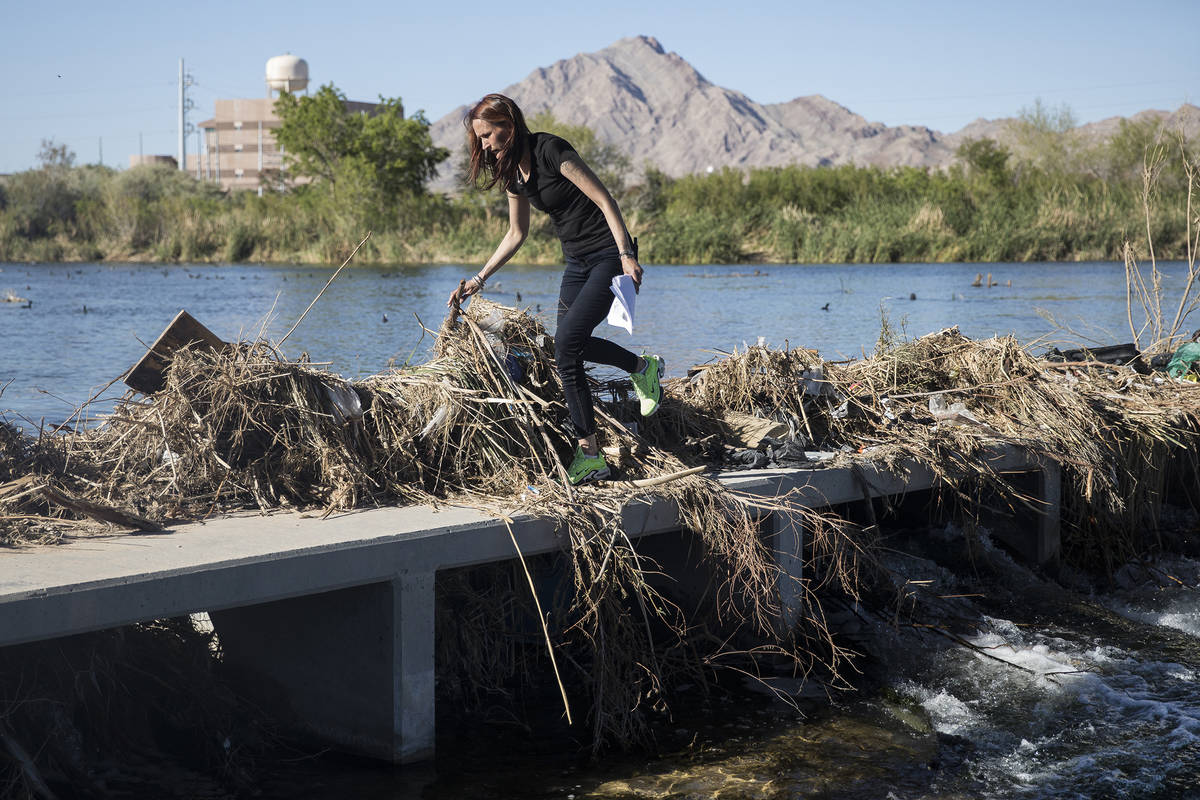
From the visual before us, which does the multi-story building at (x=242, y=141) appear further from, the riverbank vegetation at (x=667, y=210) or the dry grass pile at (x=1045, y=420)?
the dry grass pile at (x=1045, y=420)

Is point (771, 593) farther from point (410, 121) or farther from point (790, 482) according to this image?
point (410, 121)

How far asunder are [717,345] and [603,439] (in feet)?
35.5

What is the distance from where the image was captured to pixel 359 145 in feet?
181

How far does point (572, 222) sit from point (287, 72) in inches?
4360

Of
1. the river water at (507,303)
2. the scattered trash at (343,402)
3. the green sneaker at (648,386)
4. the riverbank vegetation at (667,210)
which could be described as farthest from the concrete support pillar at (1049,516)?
the riverbank vegetation at (667,210)

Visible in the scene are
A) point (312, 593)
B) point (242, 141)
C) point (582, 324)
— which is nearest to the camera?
point (312, 593)

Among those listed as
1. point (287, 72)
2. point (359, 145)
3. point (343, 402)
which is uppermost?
point (287, 72)

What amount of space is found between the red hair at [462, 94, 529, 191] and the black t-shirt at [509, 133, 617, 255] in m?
0.08

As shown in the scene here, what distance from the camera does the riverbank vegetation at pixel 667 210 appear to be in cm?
3981

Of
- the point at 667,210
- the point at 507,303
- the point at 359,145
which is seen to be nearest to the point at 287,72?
the point at 359,145

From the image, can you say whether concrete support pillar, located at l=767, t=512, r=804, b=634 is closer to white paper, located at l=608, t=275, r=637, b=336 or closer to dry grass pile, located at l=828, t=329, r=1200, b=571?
dry grass pile, located at l=828, t=329, r=1200, b=571

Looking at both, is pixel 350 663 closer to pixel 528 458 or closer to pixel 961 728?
pixel 528 458

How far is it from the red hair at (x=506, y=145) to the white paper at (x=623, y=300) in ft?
2.28

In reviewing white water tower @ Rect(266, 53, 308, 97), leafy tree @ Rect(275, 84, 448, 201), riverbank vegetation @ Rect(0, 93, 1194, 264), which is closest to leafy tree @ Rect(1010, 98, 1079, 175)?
riverbank vegetation @ Rect(0, 93, 1194, 264)
